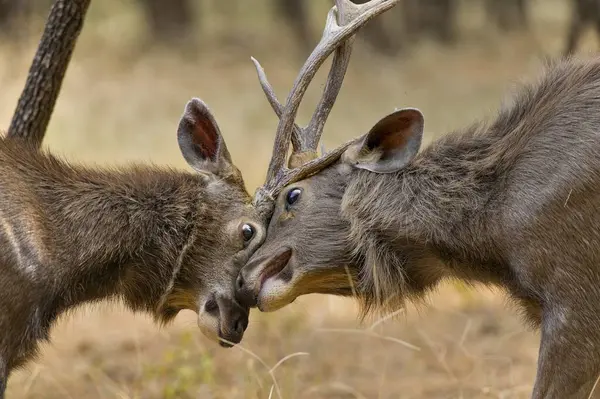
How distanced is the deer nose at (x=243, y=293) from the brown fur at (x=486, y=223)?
0.03 ft

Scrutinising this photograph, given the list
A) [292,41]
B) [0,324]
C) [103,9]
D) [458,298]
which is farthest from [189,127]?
[103,9]

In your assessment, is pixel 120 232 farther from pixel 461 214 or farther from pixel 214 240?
pixel 461 214

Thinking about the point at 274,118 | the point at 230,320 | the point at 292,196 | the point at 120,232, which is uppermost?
the point at 120,232

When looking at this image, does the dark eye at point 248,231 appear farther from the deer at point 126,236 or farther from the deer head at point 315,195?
the deer head at point 315,195

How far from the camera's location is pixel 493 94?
53.9 ft

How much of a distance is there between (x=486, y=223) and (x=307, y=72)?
1.47m

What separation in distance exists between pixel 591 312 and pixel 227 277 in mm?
2177

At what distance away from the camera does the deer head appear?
242 inches

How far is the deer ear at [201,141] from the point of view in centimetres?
646

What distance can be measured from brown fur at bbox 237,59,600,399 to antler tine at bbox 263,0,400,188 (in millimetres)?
217

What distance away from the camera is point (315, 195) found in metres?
6.34

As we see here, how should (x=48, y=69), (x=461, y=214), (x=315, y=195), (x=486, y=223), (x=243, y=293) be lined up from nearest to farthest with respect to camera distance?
(x=486, y=223)
(x=461, y=214)
(x=243, y=293)
(x=315, y=195)
(x=48, y=69)

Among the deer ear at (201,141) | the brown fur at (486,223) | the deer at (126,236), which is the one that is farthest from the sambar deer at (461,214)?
the deer ear at (201,141)

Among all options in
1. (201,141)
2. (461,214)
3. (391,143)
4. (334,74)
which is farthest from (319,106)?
(461,214)
